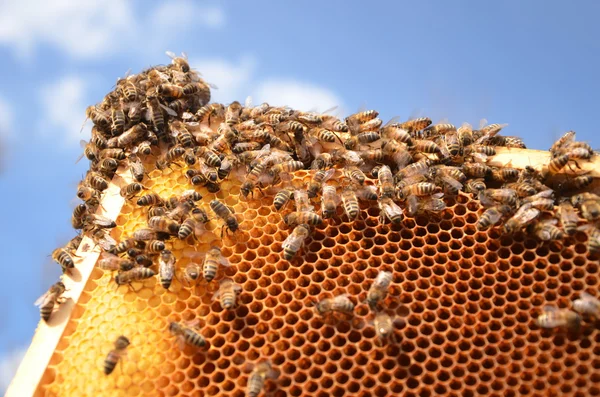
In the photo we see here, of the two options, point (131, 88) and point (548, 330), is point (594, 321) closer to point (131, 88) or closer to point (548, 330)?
point (548, 330)

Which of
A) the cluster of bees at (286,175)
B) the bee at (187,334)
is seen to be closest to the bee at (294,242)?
the cluster of bees at (286,175)

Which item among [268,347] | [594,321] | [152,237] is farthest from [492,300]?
[152,237]

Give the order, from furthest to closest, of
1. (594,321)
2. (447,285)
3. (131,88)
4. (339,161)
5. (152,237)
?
(131,88) < (339,161) < (152,237) < (447,285) < (594,321)

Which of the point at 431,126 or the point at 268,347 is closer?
the point at 268,347

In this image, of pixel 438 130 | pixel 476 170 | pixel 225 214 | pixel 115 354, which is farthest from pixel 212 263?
pixel 438 130

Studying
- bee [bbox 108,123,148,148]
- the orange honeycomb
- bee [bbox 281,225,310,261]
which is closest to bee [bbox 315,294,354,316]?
the orange honeycomb

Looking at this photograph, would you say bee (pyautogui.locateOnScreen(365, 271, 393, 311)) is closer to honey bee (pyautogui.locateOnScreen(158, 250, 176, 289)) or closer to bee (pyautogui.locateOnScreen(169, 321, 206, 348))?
bee (pyautogui.locateOnScreen(169, 321, 206, 348))

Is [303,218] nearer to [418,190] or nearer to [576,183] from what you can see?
[418,190]
